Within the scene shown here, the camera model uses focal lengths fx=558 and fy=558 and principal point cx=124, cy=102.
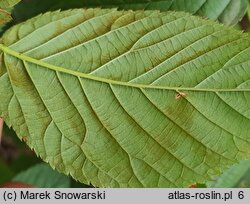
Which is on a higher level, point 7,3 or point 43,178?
point 7,3

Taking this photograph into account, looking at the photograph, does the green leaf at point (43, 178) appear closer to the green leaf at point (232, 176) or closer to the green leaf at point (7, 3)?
the green leaf at point (232, 176)

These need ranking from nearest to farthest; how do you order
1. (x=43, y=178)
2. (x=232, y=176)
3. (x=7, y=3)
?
(x=7, y=3)
(x=232, y=176)
(x=43, y=178)

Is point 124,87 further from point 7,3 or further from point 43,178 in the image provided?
point 43,178

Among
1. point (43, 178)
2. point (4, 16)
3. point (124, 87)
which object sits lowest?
point (43, 178)

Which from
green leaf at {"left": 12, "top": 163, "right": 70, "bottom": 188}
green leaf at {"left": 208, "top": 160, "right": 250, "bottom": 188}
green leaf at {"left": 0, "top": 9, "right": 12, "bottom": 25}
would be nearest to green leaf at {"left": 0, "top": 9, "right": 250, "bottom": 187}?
green leaf at {"left": 0, "top": 9, "right": 12, "bottom": 25}

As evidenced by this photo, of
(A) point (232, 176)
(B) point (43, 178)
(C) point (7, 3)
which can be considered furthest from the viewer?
(B) point (43, 178)

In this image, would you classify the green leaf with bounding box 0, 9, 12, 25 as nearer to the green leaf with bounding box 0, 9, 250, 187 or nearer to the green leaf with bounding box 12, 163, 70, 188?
the green leaf with bounding box 0, 9, 250, 187

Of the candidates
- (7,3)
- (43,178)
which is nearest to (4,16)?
(7,3)
